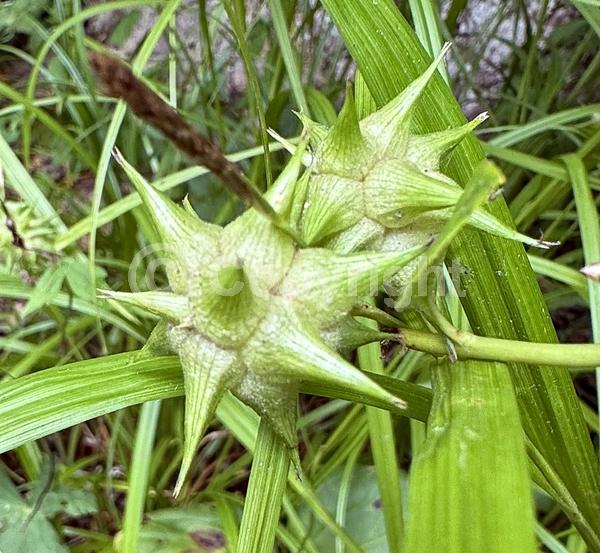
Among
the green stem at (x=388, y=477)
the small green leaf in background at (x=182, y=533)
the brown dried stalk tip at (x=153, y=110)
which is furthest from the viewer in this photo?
the small green leaf in background at (x=182, y=533)

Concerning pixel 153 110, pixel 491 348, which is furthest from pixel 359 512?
pixel 153 110

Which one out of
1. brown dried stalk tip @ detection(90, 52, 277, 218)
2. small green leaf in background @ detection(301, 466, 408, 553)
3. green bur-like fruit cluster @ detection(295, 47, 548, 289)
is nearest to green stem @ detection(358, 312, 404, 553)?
small green leaf in background @ detection(301, 466, 408, 553)

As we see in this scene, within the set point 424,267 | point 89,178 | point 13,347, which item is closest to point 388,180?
point 424,267

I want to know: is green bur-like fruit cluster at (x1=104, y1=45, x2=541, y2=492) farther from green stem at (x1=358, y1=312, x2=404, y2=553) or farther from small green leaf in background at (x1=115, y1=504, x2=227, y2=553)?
small green leaf in background at (x1=115, y1=504, x2=227, y2=553)

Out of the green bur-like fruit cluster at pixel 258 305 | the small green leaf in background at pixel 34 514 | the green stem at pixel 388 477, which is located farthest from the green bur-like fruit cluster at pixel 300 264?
the small green leaf in background at pixel 34 514

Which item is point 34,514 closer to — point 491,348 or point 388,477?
point 388,477

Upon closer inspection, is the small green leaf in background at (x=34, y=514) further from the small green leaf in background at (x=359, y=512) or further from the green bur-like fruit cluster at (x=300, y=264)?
the green bur-like fruit cluster at (x=300, y=264)
